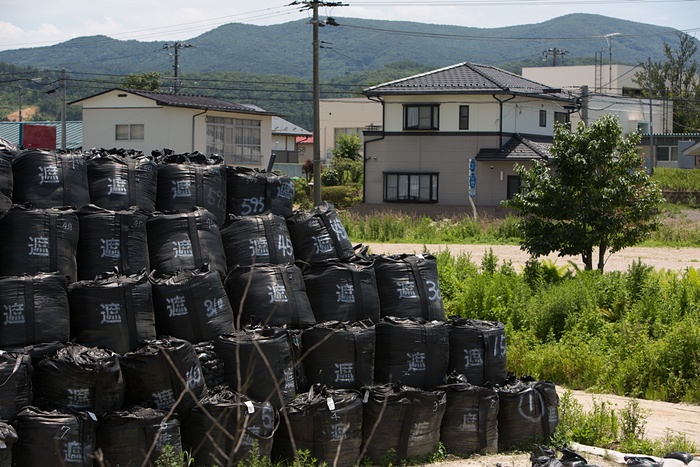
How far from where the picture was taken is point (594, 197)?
17.0 m

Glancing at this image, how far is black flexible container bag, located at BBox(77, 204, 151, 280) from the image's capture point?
7777 mm

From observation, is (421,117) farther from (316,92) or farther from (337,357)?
(337,357)

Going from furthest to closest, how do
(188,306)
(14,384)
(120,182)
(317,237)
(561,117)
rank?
1. (561,117)
2. (317,237)
3. (120,182)
4. (188,306)
5. (14,384)

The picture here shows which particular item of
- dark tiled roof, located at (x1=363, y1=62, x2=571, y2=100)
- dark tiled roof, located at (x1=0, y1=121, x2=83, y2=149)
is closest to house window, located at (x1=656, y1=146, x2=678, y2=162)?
dark tiled roof, located at (x1=363, y1=62, x2=571, y2=100)

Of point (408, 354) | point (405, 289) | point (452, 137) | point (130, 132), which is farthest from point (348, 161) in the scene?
point (408, 354)

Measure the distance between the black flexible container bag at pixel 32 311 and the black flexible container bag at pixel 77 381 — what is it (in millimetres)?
290

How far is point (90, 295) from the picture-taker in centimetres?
718

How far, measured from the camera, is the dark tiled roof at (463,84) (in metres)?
38.6

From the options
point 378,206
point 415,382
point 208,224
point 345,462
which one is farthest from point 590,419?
point 378,206

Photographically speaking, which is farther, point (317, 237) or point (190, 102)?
point (190, 102)

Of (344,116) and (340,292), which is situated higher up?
(344,116)

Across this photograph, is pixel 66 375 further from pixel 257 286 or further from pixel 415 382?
pixel 415 382

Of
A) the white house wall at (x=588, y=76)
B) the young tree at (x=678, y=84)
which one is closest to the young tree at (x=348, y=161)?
the white house wall at (x=588, y=76)

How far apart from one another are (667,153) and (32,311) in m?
62.3
